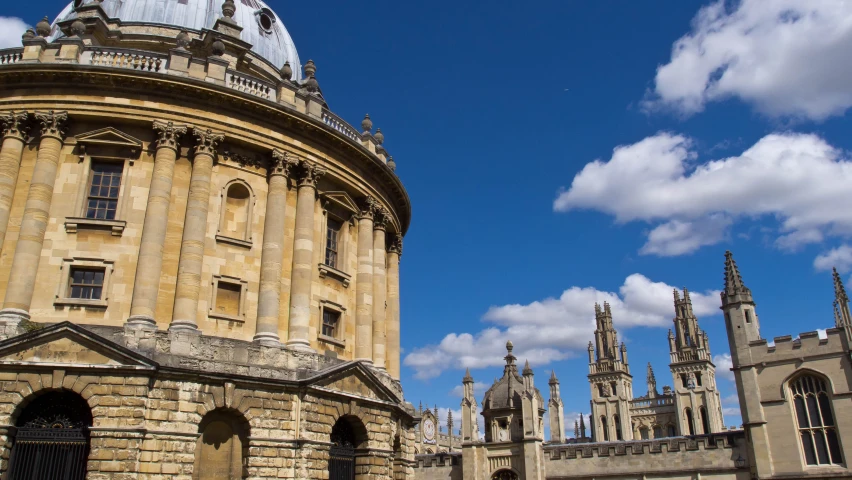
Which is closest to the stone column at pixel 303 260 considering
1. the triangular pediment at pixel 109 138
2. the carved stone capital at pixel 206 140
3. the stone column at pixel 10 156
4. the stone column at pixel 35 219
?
the carved stone capital at pixel 206 140

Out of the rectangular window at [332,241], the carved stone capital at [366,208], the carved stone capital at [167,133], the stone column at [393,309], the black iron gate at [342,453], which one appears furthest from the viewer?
the stone column at [393,309]

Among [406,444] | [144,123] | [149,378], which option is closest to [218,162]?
[144,123]

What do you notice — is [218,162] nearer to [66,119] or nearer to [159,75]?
[159,75]

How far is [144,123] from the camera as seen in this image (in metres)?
23.0

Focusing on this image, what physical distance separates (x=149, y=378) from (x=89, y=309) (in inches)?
143

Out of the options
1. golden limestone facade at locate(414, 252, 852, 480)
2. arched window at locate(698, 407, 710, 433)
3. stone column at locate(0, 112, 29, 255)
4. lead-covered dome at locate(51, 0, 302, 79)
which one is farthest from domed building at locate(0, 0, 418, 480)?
arched window at locate(698, 407, 710, 433)

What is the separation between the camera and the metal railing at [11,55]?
77.7 feet

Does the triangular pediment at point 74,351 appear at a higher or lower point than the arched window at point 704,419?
lower

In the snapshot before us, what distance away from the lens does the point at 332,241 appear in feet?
91.0

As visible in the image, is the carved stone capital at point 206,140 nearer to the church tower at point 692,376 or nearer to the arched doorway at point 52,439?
the arched doorway at point 52,439

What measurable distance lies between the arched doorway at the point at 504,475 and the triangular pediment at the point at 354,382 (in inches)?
602

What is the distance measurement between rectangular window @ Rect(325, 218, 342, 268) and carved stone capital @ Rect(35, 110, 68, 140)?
10.0 m

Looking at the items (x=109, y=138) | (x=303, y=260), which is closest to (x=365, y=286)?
(x=303, y=260)

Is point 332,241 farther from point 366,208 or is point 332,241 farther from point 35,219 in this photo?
point 35,219
